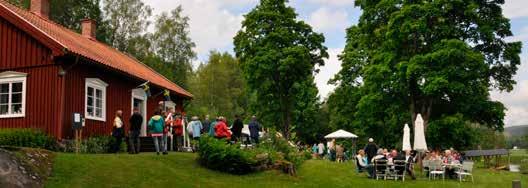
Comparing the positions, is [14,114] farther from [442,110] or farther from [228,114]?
[228,114]

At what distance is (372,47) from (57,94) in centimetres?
1956

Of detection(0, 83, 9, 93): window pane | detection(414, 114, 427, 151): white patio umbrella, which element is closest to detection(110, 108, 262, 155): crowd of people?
detection(0, 83, 9, 93): window pane

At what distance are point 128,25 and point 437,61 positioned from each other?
85.1ft

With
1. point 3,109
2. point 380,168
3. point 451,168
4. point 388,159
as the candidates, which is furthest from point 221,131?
point 451,168

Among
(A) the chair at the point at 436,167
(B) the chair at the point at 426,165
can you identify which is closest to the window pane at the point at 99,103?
(B) the chair at the point at 426,165

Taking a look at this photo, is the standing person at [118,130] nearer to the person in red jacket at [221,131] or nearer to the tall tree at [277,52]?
the person in red jacket at [221,131]

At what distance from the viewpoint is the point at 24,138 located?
18.5 meters

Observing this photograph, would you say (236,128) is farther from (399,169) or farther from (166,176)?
(166,176)

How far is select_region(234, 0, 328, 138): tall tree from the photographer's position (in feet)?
124

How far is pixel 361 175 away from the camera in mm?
21188

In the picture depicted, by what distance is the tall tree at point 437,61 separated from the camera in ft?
95.1

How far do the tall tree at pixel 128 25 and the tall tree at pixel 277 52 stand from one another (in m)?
9.98

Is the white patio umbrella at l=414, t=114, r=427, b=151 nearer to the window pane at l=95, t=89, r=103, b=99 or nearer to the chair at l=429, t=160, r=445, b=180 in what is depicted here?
the chair at l=429, t=160, r=445, b=180

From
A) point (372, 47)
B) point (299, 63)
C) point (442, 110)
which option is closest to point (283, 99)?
point (299, 63)
